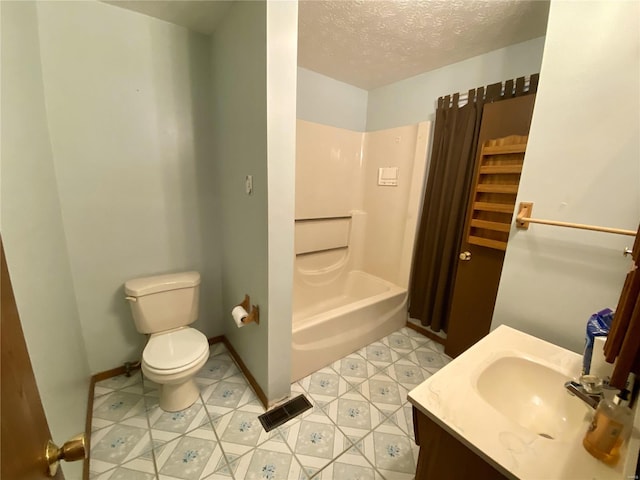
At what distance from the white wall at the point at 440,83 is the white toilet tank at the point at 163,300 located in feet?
7.56

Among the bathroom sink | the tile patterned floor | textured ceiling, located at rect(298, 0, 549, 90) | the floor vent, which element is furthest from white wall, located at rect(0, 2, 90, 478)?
the bathroom sink

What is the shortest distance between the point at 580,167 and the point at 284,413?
1937 millimetres

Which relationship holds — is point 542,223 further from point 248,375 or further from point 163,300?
point 163,300

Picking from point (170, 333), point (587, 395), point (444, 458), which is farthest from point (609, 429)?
point (170, 333)

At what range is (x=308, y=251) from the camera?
8.42ft

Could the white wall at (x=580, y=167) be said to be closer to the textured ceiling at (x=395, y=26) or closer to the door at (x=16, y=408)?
the textured ceiling at (x=395, y=26)

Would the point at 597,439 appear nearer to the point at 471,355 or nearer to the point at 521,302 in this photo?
the point at 471,355

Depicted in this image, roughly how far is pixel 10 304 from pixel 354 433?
164 centimetres

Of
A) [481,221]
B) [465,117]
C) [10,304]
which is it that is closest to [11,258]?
[10,304]

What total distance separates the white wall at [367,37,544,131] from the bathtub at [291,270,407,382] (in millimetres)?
1625

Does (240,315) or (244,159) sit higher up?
(244,159)

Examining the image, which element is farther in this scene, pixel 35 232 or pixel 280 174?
pixel 280 174

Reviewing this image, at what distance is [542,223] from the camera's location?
1143 millimetres

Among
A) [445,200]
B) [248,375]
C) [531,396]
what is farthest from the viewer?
[445,200]
